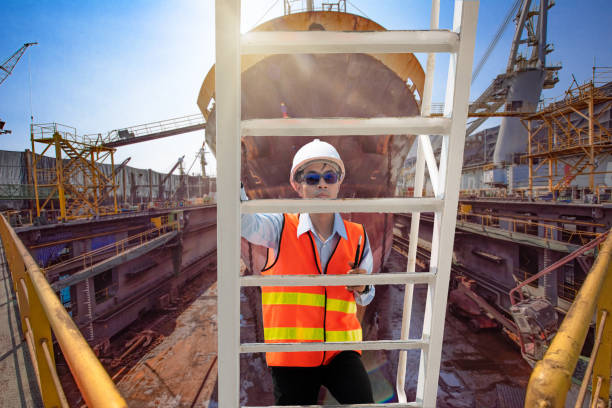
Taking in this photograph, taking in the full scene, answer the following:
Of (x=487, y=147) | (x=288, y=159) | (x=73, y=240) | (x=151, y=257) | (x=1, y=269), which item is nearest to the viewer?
(x=288, y=159)

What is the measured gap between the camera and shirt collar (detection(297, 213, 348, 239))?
5.77ft

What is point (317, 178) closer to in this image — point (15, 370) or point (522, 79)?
point (15, 370)

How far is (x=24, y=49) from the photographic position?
2692 cm

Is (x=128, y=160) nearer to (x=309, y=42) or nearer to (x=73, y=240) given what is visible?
(x=73, y=240)

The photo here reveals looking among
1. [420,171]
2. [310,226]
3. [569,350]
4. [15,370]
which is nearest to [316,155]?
[310,226]

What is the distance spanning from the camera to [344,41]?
926 mm

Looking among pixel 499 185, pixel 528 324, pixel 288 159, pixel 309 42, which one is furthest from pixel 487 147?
pixel 309 42

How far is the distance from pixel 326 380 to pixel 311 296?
0.56 metres

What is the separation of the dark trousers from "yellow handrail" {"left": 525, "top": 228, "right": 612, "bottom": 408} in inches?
40.9

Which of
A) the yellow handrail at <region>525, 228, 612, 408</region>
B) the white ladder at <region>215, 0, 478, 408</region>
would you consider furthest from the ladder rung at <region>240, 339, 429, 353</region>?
the yellow handrail at <region>525, 228, 612, 408</region>

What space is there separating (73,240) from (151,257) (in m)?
2.58

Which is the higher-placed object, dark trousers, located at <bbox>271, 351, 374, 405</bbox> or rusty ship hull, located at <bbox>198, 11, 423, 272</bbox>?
rusty ship hull, located at <bbox>198, 11, 423, 272</bbox>

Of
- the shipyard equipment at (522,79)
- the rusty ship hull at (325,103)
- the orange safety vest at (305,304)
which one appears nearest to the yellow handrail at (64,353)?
the orange safety vest at (305,304)

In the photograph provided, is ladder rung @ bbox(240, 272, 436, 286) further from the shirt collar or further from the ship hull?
the ship hull
